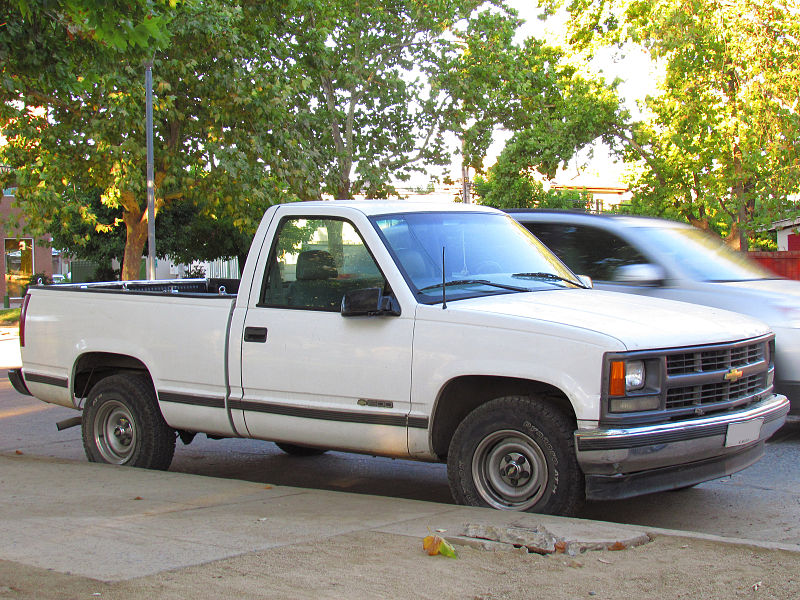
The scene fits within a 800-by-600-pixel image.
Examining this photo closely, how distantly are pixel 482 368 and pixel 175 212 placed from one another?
35903mm

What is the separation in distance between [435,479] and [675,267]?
3.11 m

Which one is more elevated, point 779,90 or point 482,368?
point 779,90

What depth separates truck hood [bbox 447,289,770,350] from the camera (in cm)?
534

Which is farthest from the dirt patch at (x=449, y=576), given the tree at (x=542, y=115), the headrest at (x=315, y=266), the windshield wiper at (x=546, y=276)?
the tree at (x=542, y=115)

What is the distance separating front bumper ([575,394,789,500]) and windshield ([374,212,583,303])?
4.23 feet

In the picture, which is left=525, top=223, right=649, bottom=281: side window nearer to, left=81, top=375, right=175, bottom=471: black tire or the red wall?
left=81, top=375, right=175, bottom=471: black tire

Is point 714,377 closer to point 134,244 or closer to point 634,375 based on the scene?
point 634,375

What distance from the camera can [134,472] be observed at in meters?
6.98

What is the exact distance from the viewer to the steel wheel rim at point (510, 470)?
546 cm

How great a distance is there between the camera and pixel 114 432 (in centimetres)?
761

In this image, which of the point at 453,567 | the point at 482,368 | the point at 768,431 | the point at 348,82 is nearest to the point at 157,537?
the point at 453,567

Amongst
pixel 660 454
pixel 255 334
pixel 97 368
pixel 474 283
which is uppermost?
pixel 474 283

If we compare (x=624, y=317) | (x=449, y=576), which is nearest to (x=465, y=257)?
(x=624, y=317)

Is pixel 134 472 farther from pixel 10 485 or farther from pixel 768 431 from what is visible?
pixel 768 431
